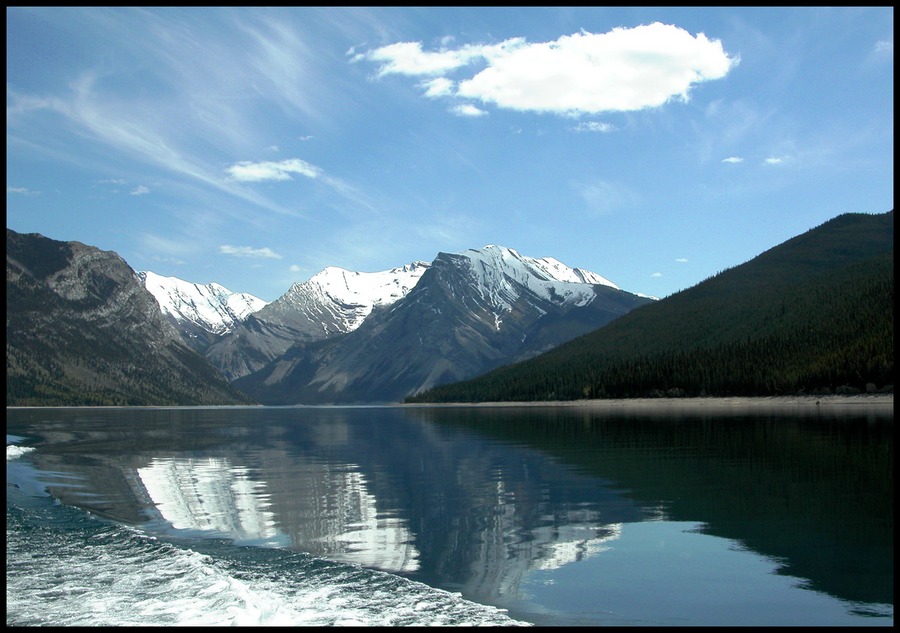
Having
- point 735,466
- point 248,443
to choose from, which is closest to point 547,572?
point 735,466

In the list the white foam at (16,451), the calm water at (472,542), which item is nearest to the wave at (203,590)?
the calm water at (472,542)

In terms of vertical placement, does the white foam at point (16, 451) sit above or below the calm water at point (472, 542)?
below

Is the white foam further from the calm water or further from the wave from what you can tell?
the wave

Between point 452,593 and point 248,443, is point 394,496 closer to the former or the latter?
point 452,593

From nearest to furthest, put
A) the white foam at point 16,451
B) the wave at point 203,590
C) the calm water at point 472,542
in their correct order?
the wave at point 203,590, the calm water at point 472,542, the white foam at point 16,451

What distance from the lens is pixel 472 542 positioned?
112 ft

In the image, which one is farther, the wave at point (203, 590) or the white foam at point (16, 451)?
the white foam at point (16, 451)

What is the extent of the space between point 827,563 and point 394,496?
28749 millimetres

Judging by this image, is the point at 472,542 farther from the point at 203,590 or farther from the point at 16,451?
the point at 16,451

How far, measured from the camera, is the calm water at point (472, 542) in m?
23.6

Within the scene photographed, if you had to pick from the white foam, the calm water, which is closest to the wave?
the calm water

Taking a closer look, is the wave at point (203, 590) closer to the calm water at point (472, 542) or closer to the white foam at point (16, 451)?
the calm water at point (472, 542)

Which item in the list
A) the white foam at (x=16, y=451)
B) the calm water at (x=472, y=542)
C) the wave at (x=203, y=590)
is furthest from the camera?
the white foam at (x=16, y=451)

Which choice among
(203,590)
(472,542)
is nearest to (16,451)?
(472,542)
